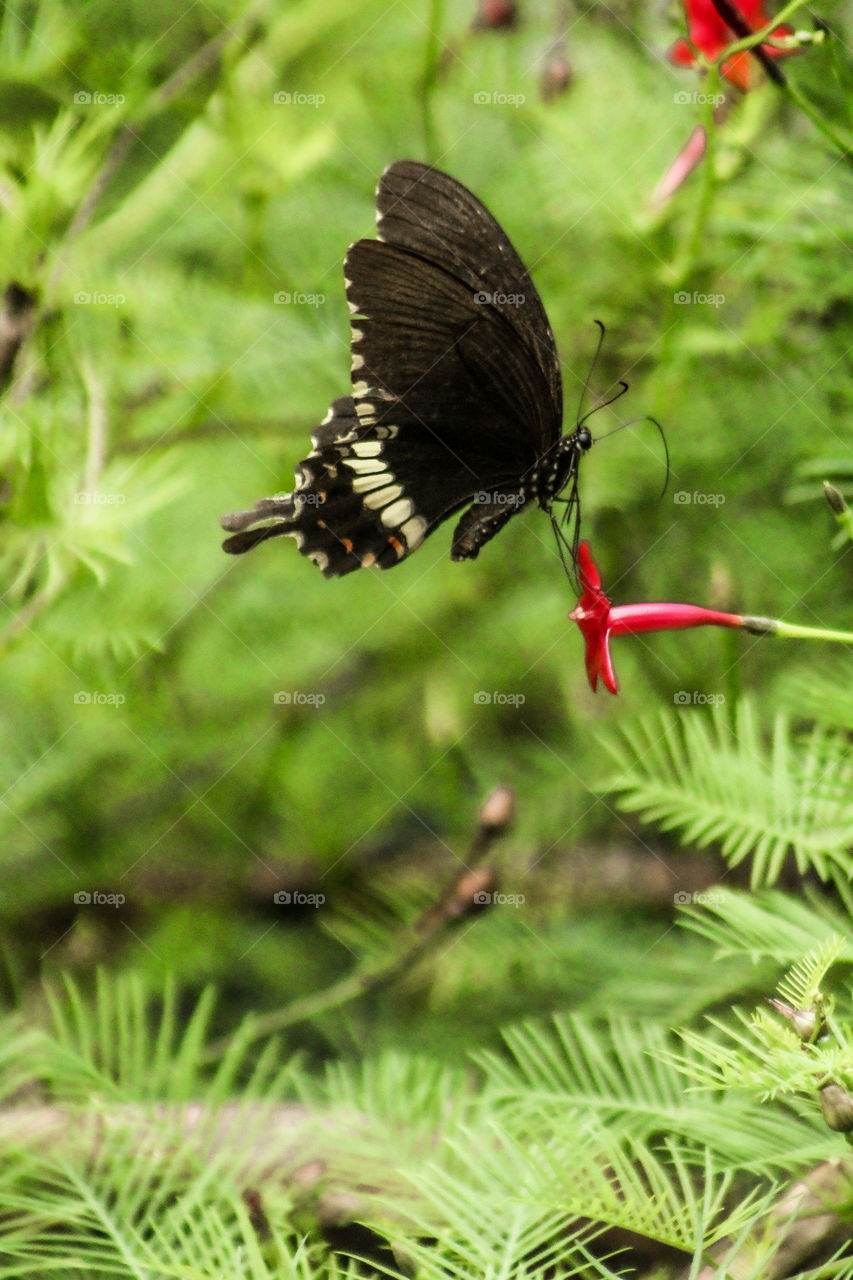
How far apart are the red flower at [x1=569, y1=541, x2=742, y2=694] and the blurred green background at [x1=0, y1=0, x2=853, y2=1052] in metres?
0.15

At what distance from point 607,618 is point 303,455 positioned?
486 mm

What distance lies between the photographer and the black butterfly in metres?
0.44

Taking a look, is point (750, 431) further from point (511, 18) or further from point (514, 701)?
point (511, 18)

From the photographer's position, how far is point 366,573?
0.90 metres

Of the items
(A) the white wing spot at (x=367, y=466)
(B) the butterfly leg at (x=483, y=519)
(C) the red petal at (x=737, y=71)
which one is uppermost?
(C) the red petal at (x=737, y=71)

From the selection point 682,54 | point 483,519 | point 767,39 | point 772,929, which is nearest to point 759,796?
point 772,929

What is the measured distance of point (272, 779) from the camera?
884 mm

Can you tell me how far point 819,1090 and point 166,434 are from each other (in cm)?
58

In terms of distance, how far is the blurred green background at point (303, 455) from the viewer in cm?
57

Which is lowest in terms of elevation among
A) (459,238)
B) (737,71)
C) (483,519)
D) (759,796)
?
(759,796)

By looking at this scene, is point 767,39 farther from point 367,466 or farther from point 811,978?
point 811,978

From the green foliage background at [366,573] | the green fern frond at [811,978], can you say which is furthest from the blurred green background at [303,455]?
the green fern frond at [811,978]

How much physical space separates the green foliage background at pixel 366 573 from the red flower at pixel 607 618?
84 millimetres

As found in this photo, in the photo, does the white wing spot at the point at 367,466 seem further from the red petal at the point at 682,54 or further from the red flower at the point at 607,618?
the red petal at the point at 682,54
